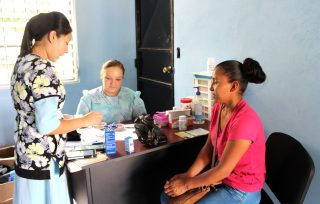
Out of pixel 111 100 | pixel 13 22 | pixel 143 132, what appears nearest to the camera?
pixel 143 132

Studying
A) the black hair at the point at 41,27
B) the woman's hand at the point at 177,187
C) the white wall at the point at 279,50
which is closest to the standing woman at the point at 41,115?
the black hair at the point at 41,27

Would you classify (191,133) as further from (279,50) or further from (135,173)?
(279,50)

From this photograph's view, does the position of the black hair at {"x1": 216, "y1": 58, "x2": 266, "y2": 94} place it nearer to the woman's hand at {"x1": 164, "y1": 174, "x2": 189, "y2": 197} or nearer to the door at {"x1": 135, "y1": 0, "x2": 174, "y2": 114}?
the woman's hand at {"x1": 164, "y1": 174, "x2": 189, "y2": 197}

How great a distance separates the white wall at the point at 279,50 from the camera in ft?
5.32

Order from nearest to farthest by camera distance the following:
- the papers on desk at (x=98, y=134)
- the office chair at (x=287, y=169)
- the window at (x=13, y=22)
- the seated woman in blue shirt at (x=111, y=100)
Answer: the office chair at (x=287, y=169)
the papers on desk at (x=98, y=134)
the seated woman in blue shirt at (x=111, y=100)
the window at (x=13, y=22)

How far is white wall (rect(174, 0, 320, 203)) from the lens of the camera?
1.62 meters

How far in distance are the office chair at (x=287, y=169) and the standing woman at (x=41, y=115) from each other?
38.7 inches

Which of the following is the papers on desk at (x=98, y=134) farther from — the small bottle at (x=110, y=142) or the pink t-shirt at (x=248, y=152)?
the pink t-shirt at (x=248, y=152)

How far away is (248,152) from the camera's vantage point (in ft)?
4.53

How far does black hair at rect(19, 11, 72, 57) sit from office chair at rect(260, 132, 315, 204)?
4.18 feet

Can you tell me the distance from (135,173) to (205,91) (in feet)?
2.68

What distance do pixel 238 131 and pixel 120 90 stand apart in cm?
127

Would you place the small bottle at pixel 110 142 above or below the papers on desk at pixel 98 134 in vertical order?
above

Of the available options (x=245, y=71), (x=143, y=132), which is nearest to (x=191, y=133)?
(x=143, y=132)
